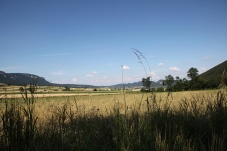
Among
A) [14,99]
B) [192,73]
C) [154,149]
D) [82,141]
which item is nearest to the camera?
[154,149]

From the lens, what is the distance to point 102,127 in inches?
203

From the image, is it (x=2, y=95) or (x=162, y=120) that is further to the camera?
(x=162, y=120)

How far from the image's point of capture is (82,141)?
313cm

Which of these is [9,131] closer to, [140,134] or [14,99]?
[14,99]

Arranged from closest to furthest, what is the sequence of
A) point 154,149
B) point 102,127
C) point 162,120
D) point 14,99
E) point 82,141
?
point 154,149 → point 82,141 → point 14,99 → point 162,120 → point 102,127

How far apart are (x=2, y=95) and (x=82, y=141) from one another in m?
1.80

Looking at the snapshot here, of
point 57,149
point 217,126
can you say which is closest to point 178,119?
point 217,126

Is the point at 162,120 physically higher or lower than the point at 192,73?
lower

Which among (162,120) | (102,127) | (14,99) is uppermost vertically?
(14,99)

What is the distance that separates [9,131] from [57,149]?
2.57 feet

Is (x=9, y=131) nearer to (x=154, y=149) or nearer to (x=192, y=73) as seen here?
(x=154, y=149)

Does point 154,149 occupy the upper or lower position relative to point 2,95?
lower

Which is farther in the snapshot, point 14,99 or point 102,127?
point 102,127

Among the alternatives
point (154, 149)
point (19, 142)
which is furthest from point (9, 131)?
point (154, 149)
